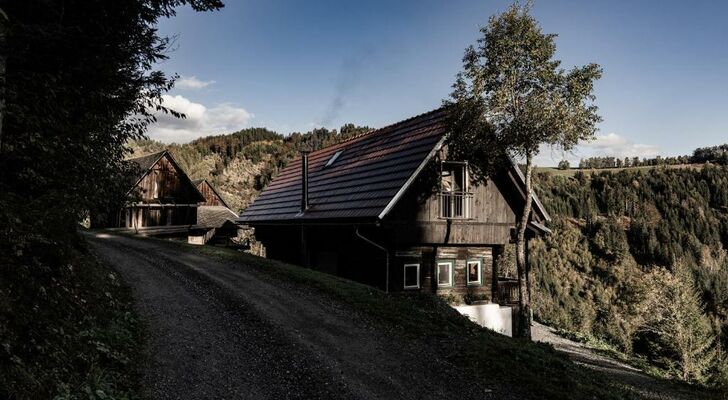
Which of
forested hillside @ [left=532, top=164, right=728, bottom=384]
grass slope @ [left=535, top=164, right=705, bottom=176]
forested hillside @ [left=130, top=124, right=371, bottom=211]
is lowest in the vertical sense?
forested hillside @ [left=532, top=164, right=728, bottom=384]

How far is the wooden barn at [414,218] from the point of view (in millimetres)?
17906

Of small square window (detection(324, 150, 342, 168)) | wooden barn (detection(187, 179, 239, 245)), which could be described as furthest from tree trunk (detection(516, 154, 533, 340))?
wooden barn (detection(187, 179, 239, 245))

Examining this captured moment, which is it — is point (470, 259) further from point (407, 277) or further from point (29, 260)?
point (29, 260)

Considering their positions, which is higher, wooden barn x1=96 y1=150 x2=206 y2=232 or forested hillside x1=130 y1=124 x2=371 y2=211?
forested hillside x1=130 y1=124 x2=371 y2=211

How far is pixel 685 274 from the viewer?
42906 mm

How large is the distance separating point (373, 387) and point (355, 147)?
724 inches

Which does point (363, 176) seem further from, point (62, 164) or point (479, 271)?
point (62, 164)

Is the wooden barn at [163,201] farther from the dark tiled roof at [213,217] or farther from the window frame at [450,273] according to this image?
the window frame at [450,273]

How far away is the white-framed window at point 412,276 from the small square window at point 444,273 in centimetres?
109

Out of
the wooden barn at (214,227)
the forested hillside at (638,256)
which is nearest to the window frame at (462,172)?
the wooden barn at (214,227)

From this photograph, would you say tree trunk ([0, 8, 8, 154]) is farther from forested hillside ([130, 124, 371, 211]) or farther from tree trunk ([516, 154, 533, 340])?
forested hillside ([130, 124, 371, 211])

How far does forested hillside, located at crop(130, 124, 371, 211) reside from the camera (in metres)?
81.1

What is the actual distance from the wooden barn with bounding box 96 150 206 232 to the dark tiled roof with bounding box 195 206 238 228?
192 cm

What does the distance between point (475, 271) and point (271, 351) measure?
1388 cm
